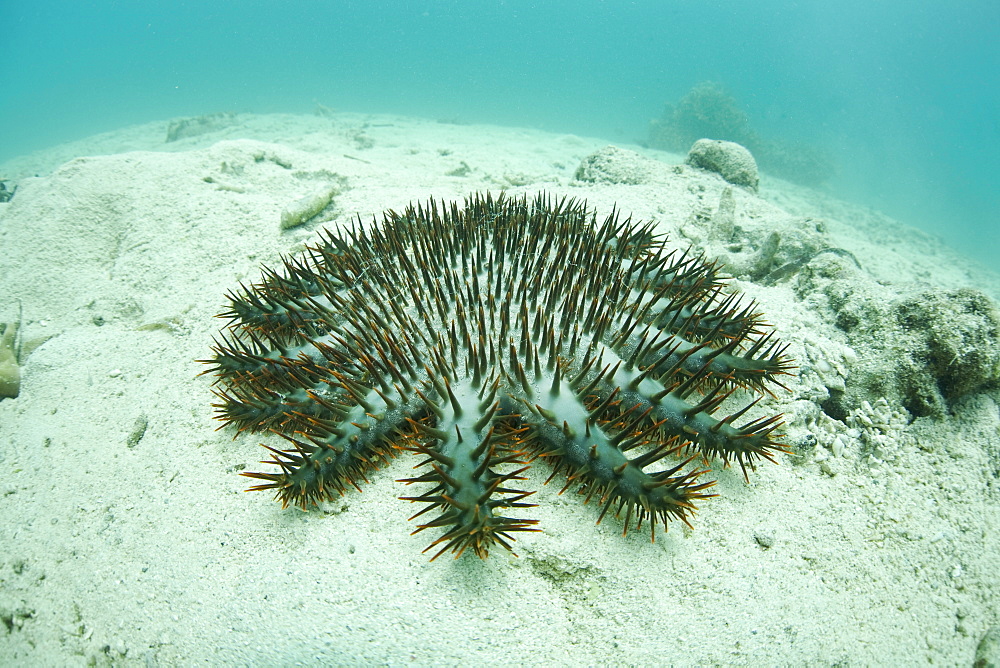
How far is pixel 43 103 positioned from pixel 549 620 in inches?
3278

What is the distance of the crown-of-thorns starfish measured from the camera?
7.23 ft

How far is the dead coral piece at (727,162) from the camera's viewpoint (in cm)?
860

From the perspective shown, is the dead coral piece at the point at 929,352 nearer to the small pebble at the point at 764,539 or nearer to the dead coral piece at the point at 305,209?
the small pebble at the point at 764,539

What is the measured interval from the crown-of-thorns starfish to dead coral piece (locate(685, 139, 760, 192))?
6.26 metres

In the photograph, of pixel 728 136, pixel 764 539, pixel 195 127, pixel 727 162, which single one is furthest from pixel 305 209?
pixel 728 136

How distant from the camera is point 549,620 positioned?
7.19 feet

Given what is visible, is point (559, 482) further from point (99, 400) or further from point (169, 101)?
point (169, 101)

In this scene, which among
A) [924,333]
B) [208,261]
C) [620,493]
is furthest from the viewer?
[208,261]

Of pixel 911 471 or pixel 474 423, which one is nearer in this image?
pixel 474 423

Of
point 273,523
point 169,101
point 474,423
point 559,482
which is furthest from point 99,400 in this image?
point 169,101

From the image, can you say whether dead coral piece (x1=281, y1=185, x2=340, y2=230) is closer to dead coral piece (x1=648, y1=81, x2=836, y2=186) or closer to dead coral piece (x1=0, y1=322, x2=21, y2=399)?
dead coral piece (x1=0, y1=322, x2=21, y2=399)

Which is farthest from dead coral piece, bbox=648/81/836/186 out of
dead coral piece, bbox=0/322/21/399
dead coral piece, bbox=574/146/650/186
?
dead coral piece, bbox=0/322/21/399

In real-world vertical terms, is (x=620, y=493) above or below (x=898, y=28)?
below

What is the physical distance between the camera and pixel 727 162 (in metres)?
8.60
